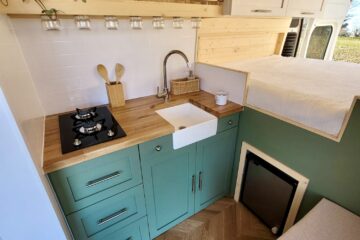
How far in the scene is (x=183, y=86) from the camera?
168 centimetres

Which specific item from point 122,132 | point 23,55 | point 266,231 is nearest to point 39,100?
point 23,55

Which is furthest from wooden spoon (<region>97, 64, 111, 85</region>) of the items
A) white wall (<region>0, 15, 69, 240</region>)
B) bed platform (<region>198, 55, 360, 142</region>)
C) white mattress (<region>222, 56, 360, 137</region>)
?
white mattress (<region>222, 56, 360, 137</region>)

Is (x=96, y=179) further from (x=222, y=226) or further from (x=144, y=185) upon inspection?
(x=222, y=226)

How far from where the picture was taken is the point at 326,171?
3.55 ft

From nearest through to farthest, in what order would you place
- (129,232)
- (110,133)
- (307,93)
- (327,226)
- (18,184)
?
1. (18,184)
2. (327,226)
3. (110,133)
4. (307,93)
5. (129,232)

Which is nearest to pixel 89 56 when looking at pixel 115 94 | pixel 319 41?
pixel 115 94

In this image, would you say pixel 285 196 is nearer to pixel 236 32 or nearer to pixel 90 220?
pixel 90 220

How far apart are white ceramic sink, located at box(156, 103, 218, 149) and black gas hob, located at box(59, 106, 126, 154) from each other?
1.18 feet

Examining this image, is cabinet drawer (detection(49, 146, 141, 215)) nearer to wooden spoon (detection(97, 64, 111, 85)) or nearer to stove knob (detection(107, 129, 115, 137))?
stove knob (detection(107, 129, 115, 137))

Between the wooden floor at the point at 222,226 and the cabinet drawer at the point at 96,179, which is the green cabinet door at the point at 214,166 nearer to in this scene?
the wooden floor at the point at 222,226

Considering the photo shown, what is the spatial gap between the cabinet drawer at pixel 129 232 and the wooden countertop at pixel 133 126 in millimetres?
556

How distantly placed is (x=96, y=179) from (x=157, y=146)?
1.23 ft

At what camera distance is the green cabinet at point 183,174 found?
122cm

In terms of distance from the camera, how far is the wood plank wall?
5.83 feet
